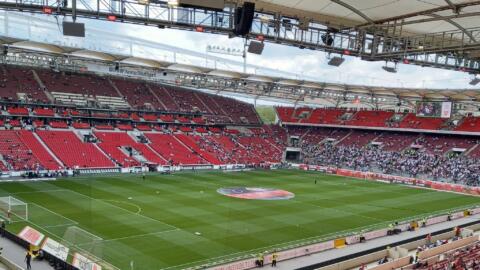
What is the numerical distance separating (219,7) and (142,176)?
1246 inches

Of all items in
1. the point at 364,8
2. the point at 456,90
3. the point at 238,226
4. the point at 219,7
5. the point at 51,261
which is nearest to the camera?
the point at 219,7

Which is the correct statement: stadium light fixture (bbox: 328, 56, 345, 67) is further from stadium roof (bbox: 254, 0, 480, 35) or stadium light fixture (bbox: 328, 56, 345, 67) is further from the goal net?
the goal net

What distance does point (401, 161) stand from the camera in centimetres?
5406

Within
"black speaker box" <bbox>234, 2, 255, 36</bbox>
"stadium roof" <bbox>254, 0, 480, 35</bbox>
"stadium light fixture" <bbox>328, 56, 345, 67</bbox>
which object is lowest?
"stadium light fixture" <bbox>328, 56, 345, 67</bbox>

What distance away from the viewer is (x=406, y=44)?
17.8 meters

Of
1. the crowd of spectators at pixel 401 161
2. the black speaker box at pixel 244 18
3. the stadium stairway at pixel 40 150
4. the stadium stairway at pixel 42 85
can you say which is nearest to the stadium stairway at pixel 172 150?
the stadium stairway at pixel 42 85

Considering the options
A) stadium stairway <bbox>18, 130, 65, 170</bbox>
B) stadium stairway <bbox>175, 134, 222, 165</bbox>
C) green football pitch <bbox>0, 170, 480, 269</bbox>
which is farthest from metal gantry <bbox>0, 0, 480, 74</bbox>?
stadium stairway <bbox>175, 134, 222, 165</bbox>

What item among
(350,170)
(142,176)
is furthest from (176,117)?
(350,170)

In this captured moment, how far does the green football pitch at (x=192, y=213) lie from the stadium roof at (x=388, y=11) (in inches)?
452

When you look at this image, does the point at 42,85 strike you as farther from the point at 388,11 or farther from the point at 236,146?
the point at 388,11

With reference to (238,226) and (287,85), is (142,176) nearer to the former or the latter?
(238,226)

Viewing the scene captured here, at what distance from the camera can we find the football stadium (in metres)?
16.3

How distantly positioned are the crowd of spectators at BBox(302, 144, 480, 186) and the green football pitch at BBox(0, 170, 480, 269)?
21.7 ft

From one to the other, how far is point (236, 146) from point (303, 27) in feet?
141
